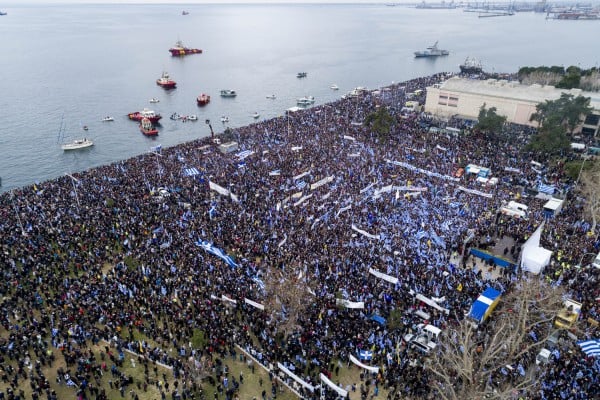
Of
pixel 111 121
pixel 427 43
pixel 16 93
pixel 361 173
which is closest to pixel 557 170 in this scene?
pixel 361 173

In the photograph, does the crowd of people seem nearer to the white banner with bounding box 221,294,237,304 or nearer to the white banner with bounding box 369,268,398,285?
the white banner with bounding box 221,294,237,304

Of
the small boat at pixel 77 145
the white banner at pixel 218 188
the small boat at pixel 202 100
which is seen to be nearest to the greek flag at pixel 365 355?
the white banner at pixel 218 188

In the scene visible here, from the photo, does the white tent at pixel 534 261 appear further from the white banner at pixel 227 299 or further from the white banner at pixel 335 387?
the white banner at pixel 227 299

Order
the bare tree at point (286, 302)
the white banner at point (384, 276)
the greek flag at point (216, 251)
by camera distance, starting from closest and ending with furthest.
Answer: the bare tree at point (286, 302) → the white banner at point (384, 276) → the greek flag at point (216, 251)

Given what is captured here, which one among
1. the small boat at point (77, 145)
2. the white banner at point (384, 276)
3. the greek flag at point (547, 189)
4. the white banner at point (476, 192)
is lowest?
the small boat at point (77, 145)

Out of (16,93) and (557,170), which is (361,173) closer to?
(557,170)

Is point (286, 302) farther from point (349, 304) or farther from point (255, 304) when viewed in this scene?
point (349, 304)
